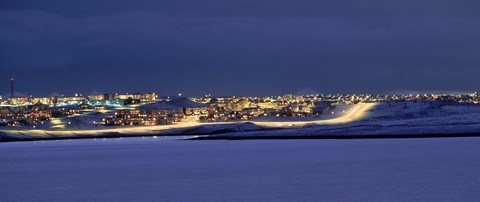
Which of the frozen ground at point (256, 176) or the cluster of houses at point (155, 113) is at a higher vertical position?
the cluster of houses at point (155, 113)

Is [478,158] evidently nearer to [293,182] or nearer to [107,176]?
[293,182]

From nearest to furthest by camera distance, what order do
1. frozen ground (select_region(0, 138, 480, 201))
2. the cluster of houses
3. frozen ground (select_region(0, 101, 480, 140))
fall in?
1. frozen ground (select_region(0, 138, 480, 201))
2. frozen ground (select_region(0, 101, 480, 140))
3. the cluster of houses

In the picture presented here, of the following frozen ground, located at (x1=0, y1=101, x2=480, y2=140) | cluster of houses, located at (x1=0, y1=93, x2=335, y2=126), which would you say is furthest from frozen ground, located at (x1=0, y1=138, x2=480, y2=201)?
cluster of houses, located at (x1=0, y1=93, x2=335, y2=126)

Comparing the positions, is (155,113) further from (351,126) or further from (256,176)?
(256,176)

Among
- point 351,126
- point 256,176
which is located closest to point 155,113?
point 351,126

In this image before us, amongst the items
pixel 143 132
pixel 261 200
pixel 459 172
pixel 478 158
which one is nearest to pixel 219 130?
pixel 143 132

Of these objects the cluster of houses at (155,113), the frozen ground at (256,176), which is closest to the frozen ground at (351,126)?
the cluster of houses at (155,113)

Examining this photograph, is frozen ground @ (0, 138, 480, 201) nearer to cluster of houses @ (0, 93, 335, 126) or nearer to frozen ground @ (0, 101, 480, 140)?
frozen ground @ (0, 101, 480, 140)

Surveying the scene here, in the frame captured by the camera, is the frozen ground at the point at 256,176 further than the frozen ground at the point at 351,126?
No

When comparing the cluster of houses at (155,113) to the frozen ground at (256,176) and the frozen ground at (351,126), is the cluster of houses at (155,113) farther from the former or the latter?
the frozen ground at (256,176)
